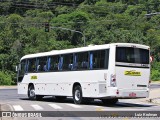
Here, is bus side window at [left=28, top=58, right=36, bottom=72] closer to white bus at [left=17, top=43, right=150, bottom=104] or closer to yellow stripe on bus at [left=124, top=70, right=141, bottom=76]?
white bus at [left=17, top=43, right=150, bottom=104]

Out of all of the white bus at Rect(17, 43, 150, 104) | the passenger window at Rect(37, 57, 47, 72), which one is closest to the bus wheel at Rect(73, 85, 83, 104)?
the white bus at Rect(17, 43, 150, 104)

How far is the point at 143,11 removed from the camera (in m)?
109

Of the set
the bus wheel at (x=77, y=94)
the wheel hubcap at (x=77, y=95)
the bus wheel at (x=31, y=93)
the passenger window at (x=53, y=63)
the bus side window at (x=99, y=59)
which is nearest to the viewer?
the bus side window at (x=99, y=59)

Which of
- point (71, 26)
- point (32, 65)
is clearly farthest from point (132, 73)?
point (71, 26)

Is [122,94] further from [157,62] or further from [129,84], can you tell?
[157,62]

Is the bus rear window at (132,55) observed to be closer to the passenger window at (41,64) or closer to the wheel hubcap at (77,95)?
the wheel hubcap at (77,95)

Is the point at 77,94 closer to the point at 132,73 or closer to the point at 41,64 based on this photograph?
the point at 132,73

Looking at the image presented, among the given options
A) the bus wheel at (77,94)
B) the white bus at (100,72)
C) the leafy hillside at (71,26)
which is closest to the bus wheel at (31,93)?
the white bus at (100,72)

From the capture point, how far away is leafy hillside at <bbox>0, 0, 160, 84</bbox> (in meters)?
75.9

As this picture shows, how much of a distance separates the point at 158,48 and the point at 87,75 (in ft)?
213

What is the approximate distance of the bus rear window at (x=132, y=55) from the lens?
69.7 feet

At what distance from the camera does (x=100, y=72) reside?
2155 centimetres

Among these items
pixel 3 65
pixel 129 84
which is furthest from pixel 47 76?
pixel 3 65

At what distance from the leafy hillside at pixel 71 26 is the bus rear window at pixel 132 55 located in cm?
3503
